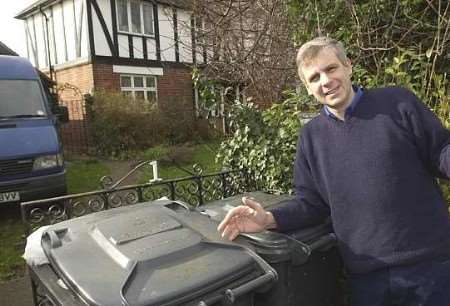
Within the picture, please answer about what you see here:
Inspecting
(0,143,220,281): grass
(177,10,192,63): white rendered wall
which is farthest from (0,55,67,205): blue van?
(177,10,192,63): white rendered wall

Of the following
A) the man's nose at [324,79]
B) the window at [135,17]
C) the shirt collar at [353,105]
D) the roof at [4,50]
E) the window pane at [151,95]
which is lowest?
the shirt collar at [353,105]

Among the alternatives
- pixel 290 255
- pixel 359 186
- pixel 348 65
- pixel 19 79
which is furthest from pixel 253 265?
pixel 19 79

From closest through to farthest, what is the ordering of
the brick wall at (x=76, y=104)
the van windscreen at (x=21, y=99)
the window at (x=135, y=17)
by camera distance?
the van windscreen at (x=21, y=99) → the brick wall at (x=76, y=104) → the window at (x=135, y=17)

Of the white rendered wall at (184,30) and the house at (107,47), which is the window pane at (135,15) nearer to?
the house at (107,47)

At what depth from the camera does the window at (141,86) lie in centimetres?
1452

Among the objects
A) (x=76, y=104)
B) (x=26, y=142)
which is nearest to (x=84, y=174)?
(x=26, y=142)

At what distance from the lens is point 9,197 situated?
548 centimetres

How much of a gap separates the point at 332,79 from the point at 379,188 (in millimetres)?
502

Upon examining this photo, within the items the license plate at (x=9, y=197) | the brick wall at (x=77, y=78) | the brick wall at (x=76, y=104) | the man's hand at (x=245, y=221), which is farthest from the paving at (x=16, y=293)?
the brick wall at (x=77, y=78)

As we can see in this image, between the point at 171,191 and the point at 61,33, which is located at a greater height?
the point at 61,33

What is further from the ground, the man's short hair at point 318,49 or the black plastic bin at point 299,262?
the man's short hair at point 318,49

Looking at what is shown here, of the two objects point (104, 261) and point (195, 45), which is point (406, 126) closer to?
point (104, 261)

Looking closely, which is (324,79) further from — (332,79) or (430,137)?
(430,137)

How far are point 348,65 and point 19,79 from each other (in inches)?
249
